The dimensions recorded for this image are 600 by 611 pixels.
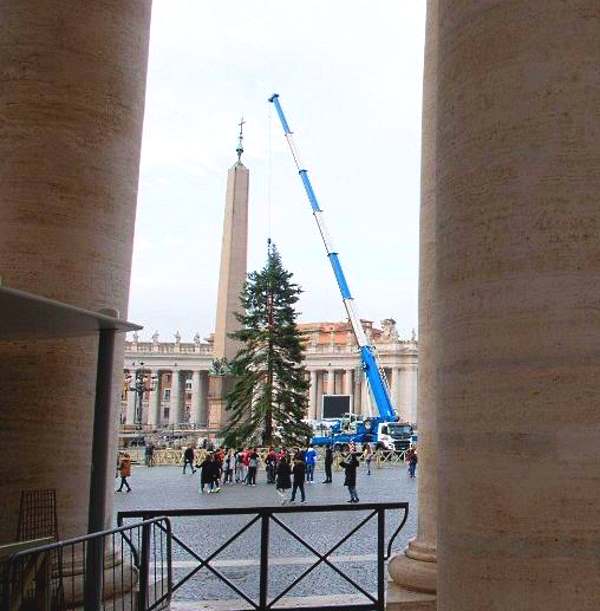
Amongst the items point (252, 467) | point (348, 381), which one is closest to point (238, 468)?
point (252, 467)

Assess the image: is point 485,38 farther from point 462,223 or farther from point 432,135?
point 432,135

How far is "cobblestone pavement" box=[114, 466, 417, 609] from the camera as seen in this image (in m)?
9.05

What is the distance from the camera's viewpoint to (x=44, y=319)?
506 centimetres

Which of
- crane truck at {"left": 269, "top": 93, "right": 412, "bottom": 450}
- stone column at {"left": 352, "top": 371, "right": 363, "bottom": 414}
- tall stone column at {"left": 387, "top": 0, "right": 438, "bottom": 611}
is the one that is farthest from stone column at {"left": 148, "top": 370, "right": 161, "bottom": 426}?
tall stone column at {"left": 387, "top": 0, "right": 438, "bottom": 611}

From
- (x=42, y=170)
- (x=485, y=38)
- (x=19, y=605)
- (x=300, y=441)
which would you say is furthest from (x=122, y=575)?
(x=300, y=441)

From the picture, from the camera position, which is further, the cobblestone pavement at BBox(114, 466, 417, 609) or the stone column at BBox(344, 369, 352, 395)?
the stone column at BBox(344, 369, 352, 395)

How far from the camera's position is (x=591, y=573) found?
9.08 ft

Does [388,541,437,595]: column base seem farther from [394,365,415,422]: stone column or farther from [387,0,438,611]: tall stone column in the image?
[394,365,415,422]: stone column

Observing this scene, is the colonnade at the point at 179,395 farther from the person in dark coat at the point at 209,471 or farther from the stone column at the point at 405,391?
the person in dark coat at the point at 209,471

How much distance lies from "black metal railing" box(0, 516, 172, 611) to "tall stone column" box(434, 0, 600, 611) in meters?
2.80

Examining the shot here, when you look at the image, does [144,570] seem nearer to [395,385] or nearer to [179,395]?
[395,385]

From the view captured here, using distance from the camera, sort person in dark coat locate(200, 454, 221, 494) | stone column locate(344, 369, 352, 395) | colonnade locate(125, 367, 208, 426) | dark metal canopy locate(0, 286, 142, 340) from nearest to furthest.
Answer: dark metal canopy locate(0, 286, 142, 340) → person in dark coat locate(200, 454, 221, 494) → stone column locate(344, 369, 352, 395) → colonnade locate(125, 367, 208, 426)

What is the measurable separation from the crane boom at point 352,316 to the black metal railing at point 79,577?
51484 millimetres

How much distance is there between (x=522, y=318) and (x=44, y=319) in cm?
330
